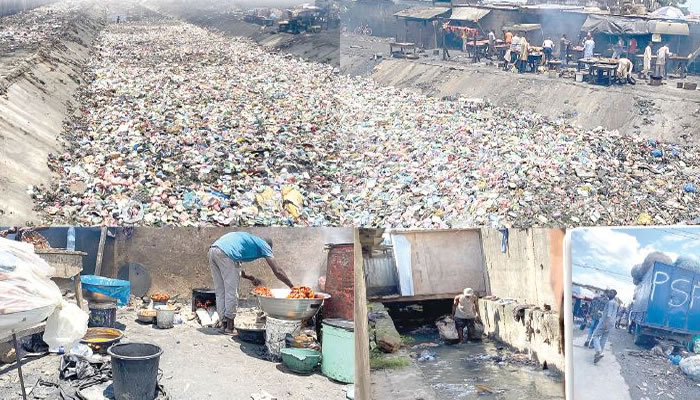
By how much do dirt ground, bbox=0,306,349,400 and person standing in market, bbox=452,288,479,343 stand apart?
64 cm

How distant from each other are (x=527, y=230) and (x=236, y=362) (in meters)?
1.63

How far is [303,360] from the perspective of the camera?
480 centimetres

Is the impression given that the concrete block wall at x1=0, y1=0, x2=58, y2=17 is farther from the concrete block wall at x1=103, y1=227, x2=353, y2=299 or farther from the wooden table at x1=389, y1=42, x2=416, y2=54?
the concrete block wall at x1=103, y1=227, x2=353, y2=299

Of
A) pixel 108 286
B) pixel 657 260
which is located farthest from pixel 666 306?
pixel 108 286

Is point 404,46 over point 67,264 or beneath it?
over

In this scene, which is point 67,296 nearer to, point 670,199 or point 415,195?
Result: point 415,195

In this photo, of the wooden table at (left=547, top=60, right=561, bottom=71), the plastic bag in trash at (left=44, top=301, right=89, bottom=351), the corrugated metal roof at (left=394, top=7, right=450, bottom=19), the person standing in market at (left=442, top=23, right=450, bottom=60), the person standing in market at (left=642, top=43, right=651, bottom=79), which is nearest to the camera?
the plastic bag in trash at (left=44, top=301, right=89, bottom=351)

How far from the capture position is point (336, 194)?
11.9 meters

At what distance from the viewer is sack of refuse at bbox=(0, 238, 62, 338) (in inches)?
171

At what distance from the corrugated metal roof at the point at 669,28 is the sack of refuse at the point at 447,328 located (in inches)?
737

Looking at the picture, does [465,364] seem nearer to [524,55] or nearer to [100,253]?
[100,253]

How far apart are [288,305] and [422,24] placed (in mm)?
19802

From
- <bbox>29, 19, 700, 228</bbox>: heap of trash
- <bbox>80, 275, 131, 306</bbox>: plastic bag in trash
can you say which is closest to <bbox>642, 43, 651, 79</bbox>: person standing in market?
<bbox>29, 19, 700, 228</bbox>: heap of trash

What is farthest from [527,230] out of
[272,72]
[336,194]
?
[272,72]
